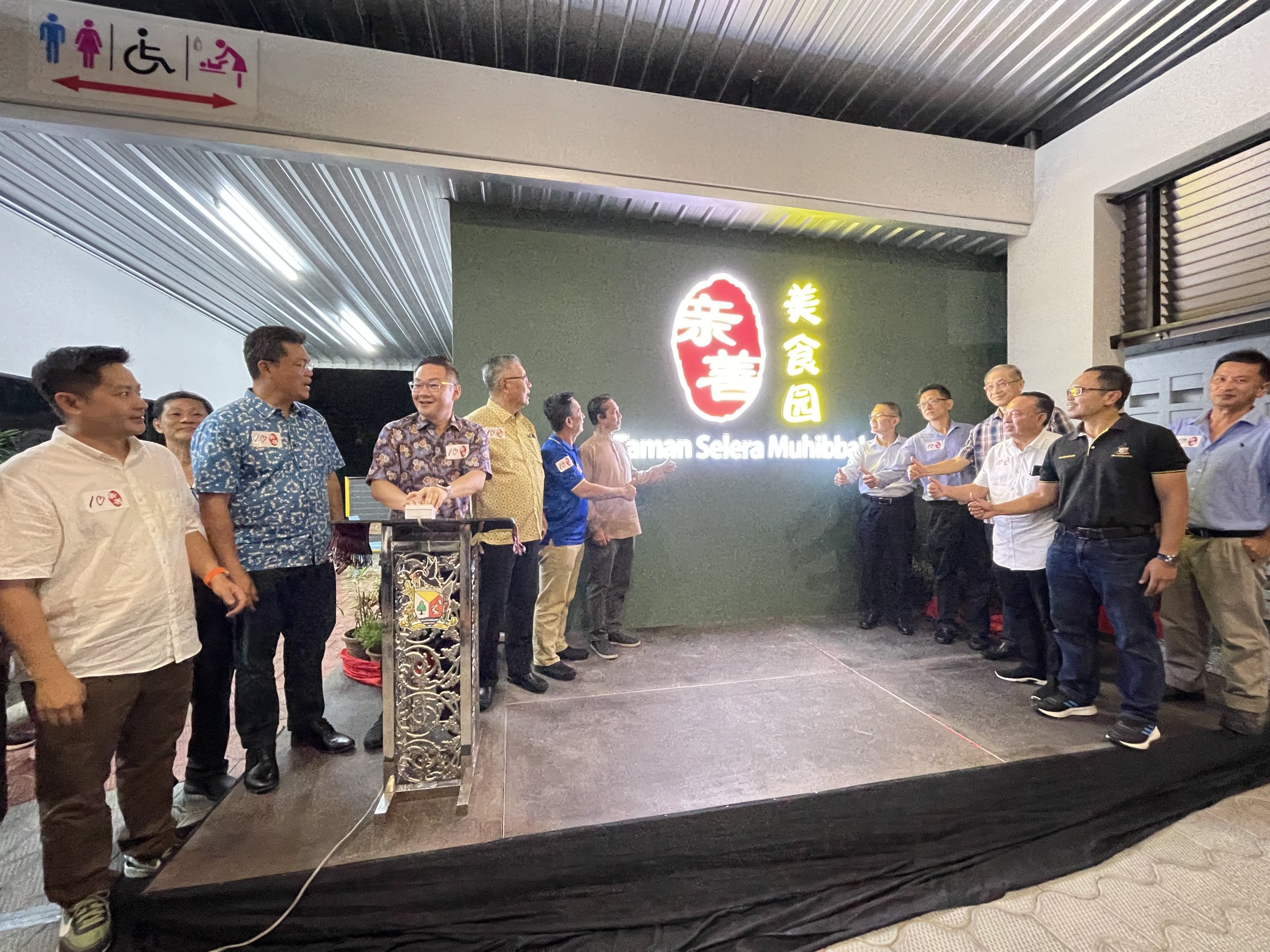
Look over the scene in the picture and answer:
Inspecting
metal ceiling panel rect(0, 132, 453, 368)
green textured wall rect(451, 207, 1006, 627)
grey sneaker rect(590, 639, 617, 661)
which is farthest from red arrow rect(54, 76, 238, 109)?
grey sneaker rect(590, 639, 617, 661)

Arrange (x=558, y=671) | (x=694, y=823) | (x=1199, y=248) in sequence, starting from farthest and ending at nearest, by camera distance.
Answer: (x=1199, y=248) → (x=558, y=671) → (x=694, y=823)

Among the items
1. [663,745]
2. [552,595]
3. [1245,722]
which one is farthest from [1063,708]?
[552,595]

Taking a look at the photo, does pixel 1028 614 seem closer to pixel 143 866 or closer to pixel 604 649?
pixel 604 649

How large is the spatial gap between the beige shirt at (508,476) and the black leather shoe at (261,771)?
1181 mm

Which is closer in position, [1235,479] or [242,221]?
[1235,479]

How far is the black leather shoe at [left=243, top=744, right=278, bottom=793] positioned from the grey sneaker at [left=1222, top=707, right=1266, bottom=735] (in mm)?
3733

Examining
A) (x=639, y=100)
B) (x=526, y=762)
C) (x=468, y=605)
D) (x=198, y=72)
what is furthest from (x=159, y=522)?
(x=639, y=100)

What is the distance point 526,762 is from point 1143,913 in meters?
1.92

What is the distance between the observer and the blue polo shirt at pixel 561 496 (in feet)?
9.65

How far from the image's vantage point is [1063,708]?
95.1 inches

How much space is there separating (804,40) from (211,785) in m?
4.21

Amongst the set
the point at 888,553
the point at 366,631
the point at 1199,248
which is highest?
the point at 1199,248

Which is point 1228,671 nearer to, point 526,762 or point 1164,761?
point 1164,761

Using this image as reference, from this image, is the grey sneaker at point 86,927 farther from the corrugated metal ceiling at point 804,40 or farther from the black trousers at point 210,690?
the corrugated metal ceiling at point 804,40
